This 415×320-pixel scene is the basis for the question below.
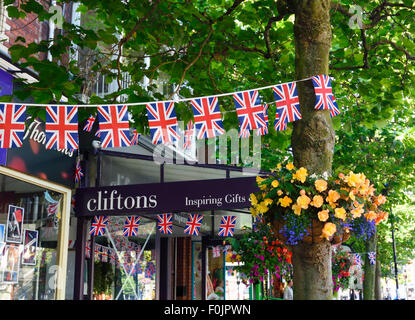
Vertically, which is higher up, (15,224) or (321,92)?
(321,92)

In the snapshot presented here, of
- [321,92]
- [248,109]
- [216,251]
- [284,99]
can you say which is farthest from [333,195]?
[216,251]

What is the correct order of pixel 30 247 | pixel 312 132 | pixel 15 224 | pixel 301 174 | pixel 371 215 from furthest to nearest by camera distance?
pixel 30 247, pixel 15 224, pixel 312 132, pixel 371 215, pixel 301 174

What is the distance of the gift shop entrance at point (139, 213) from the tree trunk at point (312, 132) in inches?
176

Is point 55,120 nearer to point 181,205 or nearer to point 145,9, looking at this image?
point 145,9

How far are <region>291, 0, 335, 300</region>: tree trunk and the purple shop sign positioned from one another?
14.1 ft

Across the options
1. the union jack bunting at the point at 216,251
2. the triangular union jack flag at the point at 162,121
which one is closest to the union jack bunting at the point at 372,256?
the union jack bunting at the point at 216,251

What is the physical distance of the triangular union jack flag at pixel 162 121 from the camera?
567 cm

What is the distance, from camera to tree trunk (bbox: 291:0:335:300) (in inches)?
155

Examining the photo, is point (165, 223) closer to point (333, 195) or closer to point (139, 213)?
point (139, 213)

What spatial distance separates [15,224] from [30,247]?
0.63 m

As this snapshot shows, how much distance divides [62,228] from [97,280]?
2.17m

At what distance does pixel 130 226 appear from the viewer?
37.3 ft

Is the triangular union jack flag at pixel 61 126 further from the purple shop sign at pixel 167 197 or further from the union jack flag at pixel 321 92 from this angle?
the purple shop sign at pixel 167 197
